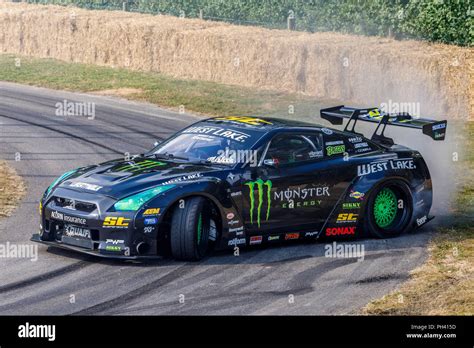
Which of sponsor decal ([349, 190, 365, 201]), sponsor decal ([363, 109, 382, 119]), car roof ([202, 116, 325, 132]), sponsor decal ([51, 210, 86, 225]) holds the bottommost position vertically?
sponsor decal ([51, 210, 86, 225])

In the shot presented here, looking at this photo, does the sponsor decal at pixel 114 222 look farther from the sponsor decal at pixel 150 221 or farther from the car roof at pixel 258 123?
the car roof at pixel 258 123

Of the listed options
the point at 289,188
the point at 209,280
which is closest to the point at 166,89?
the point at 289,188

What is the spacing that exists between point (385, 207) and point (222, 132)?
2.43 metres

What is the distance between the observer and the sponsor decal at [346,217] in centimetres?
1262

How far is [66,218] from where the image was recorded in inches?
444

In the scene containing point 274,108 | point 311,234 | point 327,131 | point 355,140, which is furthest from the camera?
point 274,108

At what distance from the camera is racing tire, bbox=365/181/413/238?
42.1ft

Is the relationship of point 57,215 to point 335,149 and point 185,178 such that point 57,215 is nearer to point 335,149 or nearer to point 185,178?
point 185,178

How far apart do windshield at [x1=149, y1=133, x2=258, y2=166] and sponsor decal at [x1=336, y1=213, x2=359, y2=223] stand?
1.56 m

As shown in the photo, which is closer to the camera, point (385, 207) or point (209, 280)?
point (209, 280)

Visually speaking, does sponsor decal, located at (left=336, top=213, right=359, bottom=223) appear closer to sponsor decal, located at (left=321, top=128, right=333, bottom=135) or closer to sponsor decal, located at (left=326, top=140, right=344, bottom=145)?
sponsor decal, located at (left=326, top=140, right=344, bottom=145)

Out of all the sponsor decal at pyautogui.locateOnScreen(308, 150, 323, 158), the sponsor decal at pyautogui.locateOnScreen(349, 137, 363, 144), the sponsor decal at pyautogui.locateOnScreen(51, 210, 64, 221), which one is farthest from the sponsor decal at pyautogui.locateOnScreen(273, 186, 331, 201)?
the sponsor decal at pyautogui.locateOnScreen(51, 210, 64, 221)
